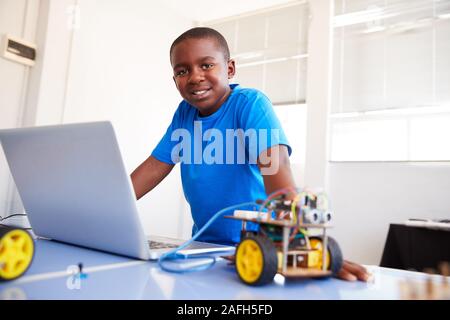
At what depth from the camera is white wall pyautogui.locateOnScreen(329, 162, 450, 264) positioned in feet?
8.61

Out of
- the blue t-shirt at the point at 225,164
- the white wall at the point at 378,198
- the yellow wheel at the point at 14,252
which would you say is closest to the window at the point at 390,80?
the white wall at the point at 378,198

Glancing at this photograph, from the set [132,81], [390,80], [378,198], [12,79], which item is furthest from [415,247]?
[12,79]

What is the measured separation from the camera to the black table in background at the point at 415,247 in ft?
7.10

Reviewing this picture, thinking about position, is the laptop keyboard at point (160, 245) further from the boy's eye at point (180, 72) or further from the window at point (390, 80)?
the window at point (390, 80)

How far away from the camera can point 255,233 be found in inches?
22.3

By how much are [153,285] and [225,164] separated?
0.57 metres

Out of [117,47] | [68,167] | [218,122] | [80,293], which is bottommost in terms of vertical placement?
[80,293]

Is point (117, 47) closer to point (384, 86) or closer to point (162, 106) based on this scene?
point (162, 106)

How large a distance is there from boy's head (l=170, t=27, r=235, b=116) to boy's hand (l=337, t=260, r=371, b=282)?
605 millimetres

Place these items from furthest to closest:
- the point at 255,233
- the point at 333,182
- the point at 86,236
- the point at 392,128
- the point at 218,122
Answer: the point at 333,182
the point at 392,128
the point at 218,122
the point at 86,236
the point at 255,233

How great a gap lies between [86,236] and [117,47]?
8.84ft

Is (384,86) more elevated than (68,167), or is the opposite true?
(384,86)

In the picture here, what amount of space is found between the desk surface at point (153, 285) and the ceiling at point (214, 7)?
3347 millimetres

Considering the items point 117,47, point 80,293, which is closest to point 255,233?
point 80,293
